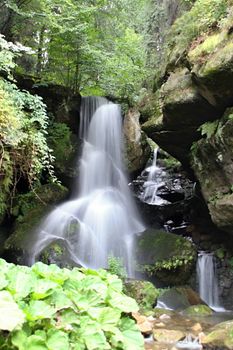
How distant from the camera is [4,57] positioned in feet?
20.2

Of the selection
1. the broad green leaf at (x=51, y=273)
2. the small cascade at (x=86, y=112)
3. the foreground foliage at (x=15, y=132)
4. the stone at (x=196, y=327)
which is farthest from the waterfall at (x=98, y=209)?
the broad green leaf at (x=51, y=273)

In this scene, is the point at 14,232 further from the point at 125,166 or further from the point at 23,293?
the point at 23,293

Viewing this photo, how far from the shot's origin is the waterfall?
33.0 feet

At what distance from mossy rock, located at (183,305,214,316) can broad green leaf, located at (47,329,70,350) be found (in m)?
6.13

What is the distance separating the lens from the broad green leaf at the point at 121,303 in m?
2.99

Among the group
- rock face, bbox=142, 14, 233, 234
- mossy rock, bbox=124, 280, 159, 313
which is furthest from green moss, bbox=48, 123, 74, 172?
mossy rock, bbox=124, 280, 159, 313

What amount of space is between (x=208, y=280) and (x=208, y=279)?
3 cm

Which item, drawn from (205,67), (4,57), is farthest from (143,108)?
(4,57)

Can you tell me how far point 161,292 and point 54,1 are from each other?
911 centimetres

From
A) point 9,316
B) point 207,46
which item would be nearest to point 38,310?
point 9,316

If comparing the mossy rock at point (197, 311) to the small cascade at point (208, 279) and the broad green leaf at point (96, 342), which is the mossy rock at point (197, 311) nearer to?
the small cascade at point (208, 279)

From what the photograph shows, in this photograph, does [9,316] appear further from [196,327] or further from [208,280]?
[208,280]

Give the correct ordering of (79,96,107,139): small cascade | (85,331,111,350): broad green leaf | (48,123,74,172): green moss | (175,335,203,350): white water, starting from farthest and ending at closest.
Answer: (79,96,107,139): small cascade
(48,123,74,172): green moss
(175,335,203,350): white water
(85,331,111,350): broad green leaf

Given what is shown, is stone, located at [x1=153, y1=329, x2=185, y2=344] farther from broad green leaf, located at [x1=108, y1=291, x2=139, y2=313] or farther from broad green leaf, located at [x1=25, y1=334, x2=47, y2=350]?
broad green leaf, located at [x1=25, y1=334, x2=47, y2=350]
